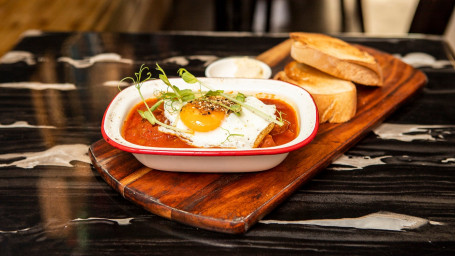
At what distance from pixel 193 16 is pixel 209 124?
524cm

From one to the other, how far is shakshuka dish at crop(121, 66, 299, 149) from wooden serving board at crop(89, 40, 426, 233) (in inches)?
5.3

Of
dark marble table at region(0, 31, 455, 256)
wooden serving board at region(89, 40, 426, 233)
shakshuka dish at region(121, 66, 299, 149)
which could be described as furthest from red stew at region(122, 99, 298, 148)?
dark marble table at region(0, 31, 455, 256)

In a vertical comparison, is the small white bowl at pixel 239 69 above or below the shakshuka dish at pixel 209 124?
above

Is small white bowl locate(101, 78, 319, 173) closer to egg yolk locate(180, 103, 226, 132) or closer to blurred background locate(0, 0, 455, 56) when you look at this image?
egg yolk locate(180, 103, 226, 132)

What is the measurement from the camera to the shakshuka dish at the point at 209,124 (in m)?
1.69

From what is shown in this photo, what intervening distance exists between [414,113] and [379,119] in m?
0.29

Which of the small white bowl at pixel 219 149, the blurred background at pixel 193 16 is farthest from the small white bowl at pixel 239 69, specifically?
the blurred background at pixel 193 16

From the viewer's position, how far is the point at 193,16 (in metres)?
6.62

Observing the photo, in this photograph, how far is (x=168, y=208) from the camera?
160cm

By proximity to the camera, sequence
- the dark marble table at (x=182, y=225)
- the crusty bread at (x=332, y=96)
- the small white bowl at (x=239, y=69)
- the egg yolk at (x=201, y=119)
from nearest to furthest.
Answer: the dark marble table at (x=182, y=225), the egg yolk at (x=201, y=119), the crusty bread at (x=332, y=96), the small white bowl at (x=239, y=69)

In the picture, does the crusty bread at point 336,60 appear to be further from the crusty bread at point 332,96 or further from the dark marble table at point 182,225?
the dark marble table at point 182,225

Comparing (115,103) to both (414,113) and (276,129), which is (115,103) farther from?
(414,113)

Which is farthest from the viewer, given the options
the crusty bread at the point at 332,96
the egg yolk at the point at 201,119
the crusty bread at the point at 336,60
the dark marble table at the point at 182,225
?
the crusty bread at the point at 336,60

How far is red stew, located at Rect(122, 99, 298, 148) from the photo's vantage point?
1.74 metres
